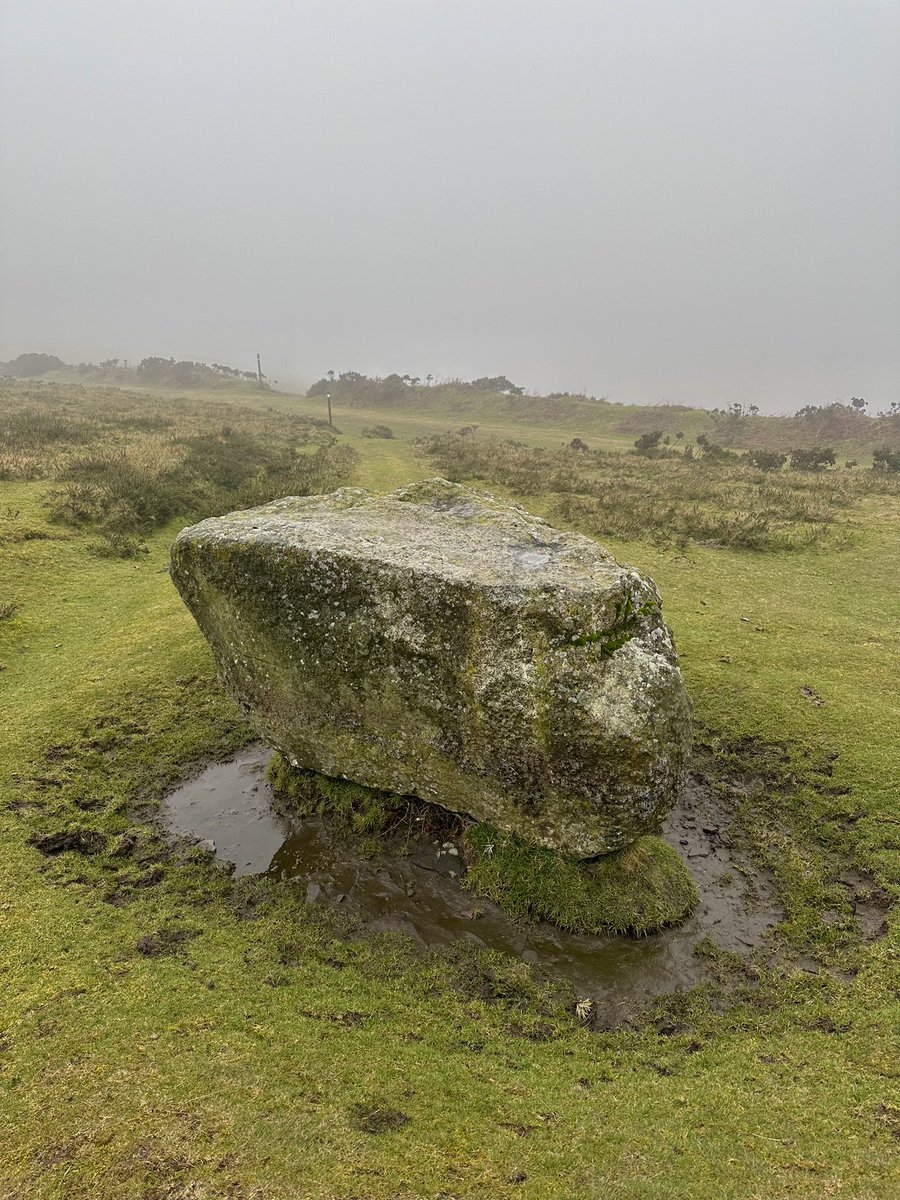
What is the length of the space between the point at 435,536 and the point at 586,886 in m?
6.12

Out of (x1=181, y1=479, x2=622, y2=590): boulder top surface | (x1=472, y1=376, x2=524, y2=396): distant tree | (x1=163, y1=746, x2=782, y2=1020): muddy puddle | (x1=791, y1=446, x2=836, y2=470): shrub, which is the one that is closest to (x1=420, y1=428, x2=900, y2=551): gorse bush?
(x1=791, y1=446, x2=836, y2=470): shrub

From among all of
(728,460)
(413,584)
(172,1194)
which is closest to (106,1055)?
(172,1194)

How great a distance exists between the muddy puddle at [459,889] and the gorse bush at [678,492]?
17.5 m

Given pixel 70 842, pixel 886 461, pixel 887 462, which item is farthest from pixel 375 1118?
pixel 886 461

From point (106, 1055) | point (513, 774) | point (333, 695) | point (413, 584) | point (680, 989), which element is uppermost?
point (413, 584)

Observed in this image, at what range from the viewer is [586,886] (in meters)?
9.12

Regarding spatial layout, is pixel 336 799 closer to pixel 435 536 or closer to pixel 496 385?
pixel 435 536

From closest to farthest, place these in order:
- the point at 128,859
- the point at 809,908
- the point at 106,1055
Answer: the point at 106,1055, the point at 809,908, the point at 128,859

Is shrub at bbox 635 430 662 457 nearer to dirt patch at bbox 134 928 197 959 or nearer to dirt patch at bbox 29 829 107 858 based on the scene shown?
dirt patch at bbox 29 829 107 858

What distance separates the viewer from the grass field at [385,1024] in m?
5.26

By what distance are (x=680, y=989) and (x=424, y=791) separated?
438cm

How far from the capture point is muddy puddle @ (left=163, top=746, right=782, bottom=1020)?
A: 27.3ft

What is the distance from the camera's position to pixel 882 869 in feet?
30.7

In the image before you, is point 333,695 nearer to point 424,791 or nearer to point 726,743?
point 424,791
